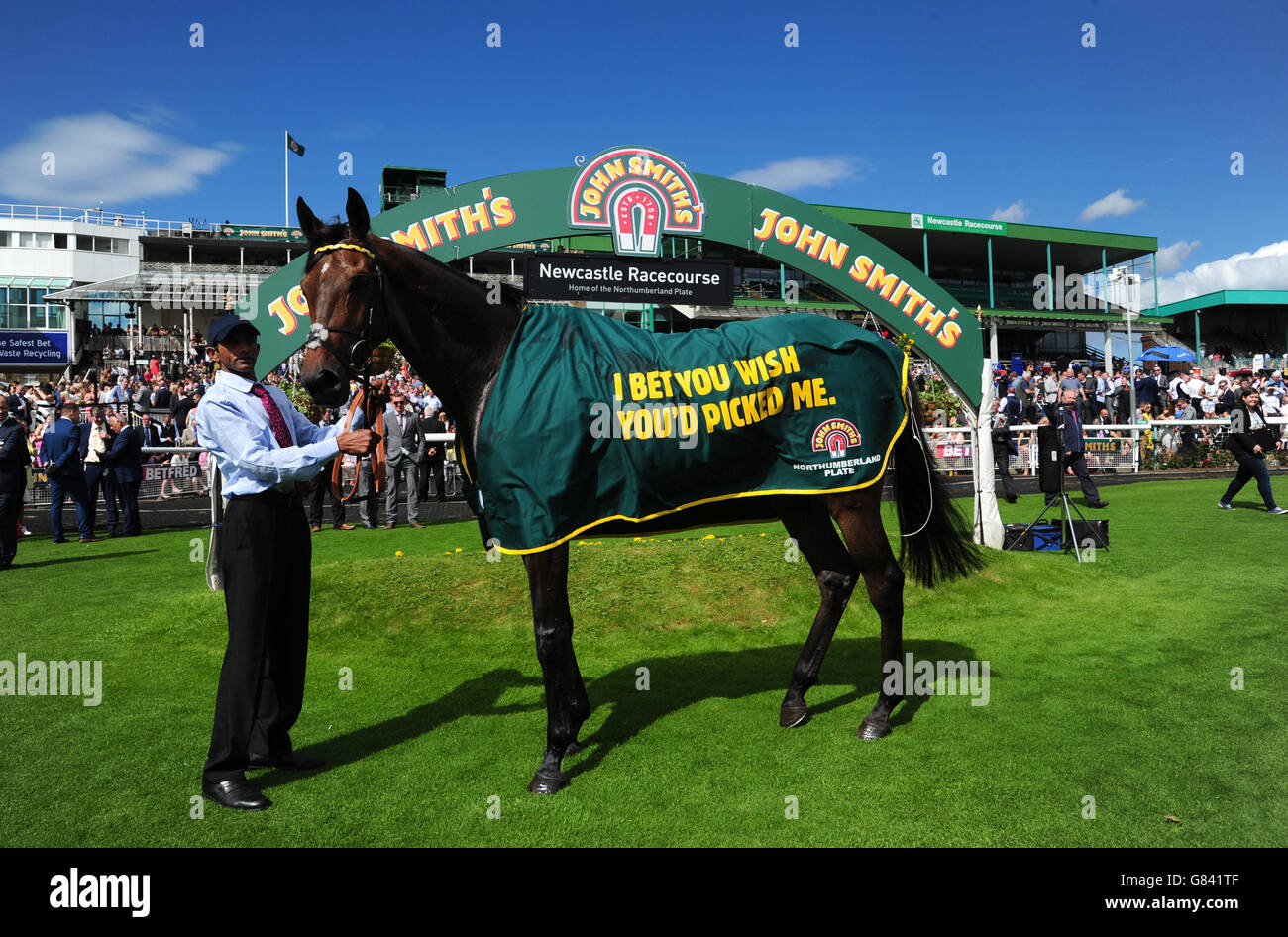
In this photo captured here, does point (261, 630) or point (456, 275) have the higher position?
point (456, 275)

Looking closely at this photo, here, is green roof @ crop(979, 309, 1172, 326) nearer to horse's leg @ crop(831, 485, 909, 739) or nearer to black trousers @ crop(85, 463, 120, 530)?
black trousers @ crop(85, 463, 120, 530)

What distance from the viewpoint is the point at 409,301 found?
3791 mm

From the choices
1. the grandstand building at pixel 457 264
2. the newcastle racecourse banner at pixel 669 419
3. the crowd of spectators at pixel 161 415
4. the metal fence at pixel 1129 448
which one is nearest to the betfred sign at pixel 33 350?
the grandstand building at pixel 457 264

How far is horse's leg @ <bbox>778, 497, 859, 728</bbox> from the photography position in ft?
15.0

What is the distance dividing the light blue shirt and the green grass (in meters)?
1.46

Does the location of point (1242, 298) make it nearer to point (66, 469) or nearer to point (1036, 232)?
point (1036, 232)

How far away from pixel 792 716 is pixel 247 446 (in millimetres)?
3134

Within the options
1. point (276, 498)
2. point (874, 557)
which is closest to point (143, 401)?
point (276, 498)

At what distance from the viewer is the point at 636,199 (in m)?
7.91

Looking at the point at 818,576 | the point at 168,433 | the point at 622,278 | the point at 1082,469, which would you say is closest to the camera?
the point at 818,576
